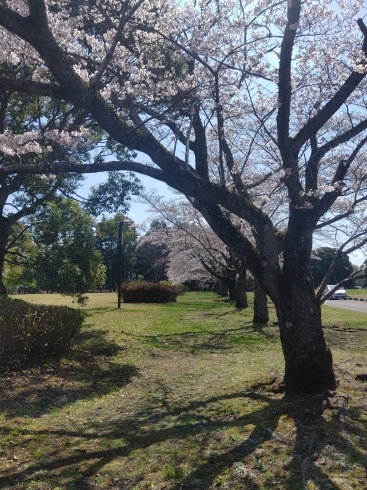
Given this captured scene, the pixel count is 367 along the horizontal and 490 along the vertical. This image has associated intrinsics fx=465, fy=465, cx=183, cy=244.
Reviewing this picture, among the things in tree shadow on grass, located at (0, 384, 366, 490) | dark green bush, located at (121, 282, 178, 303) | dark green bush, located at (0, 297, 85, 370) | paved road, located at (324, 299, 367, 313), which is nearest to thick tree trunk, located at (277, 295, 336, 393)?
tree shadow on grass, located at (0, 384, 366, 490)

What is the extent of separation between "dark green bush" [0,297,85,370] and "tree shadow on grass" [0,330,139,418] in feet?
0.77

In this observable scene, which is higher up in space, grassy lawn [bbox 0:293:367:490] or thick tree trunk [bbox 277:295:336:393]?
thick tree trunk [bbox 277:295:336:393]

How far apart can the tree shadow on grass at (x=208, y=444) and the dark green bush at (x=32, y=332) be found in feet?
7.75

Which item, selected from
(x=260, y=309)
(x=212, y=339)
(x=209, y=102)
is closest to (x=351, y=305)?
(x=260, y=309)

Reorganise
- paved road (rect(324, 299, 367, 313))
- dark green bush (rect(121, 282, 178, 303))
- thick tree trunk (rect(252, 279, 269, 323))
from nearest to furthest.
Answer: thick tree trunk (rect(252, 279, 269, 323)), paved road (rect(324, 299, 367, 313)), dark green bush (rect(121, 282, 178, 303))

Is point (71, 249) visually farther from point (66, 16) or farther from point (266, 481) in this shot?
point (266, 481)

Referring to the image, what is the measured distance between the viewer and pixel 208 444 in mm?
4156

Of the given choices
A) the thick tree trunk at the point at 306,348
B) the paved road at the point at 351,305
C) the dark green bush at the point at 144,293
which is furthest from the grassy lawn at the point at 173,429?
the dark green bush at the point at 144,293

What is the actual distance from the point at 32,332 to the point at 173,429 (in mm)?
3587

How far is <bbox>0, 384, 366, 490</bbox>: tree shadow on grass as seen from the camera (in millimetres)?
3373

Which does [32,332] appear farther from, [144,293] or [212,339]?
[144,293]

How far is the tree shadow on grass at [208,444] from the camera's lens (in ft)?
11.1

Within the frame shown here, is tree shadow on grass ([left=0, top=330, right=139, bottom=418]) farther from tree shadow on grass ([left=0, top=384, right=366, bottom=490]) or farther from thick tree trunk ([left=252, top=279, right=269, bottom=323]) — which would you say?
thick tree trunk ([left=252, top=279, right=269, bottom=323])

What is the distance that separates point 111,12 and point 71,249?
6.24m
